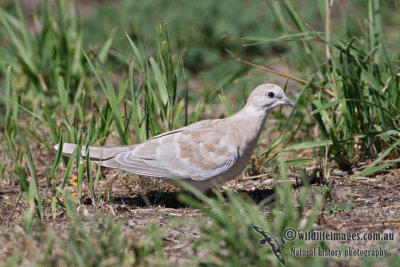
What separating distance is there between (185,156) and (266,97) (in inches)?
27.3

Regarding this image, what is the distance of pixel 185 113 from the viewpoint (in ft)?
14.8

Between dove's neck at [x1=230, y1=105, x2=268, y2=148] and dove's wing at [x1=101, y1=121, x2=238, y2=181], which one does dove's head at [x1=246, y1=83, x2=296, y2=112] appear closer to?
dove's neck at [x1=230, y1=105, x2=268, y2=148]

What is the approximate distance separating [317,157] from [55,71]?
2.69 meters

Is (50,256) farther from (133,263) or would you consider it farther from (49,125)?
(49,125)

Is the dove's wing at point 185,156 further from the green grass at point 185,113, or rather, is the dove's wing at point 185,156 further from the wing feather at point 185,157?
the green grass at point 185,113

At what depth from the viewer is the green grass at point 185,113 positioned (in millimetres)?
2955

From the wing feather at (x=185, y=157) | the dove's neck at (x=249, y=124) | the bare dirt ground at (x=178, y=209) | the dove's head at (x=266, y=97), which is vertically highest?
the dove's head at (x=266, y=97)

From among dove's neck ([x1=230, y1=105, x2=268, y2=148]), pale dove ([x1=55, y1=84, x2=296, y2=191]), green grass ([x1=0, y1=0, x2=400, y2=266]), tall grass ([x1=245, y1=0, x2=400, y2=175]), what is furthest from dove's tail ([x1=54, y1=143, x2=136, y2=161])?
tall grass ([x1=245, y1=0, x2=400, y2=175])

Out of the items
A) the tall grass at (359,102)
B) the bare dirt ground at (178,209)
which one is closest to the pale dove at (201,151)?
the bare dirt ground at (178,209)

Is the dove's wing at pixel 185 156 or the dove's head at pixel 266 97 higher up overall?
the dove's head at pixel 266 97

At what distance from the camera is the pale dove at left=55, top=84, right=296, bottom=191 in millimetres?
4094

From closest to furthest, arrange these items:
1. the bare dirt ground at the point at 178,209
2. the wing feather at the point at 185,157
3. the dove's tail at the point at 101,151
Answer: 1. the bare dirt ground at the point at 178,209
2. the wing feather at the point at 185,157
3. the dove's tail at the point at 101,151

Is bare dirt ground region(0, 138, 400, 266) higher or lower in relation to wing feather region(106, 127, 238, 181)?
lower

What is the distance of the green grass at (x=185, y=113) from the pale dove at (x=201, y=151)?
0.21 m
